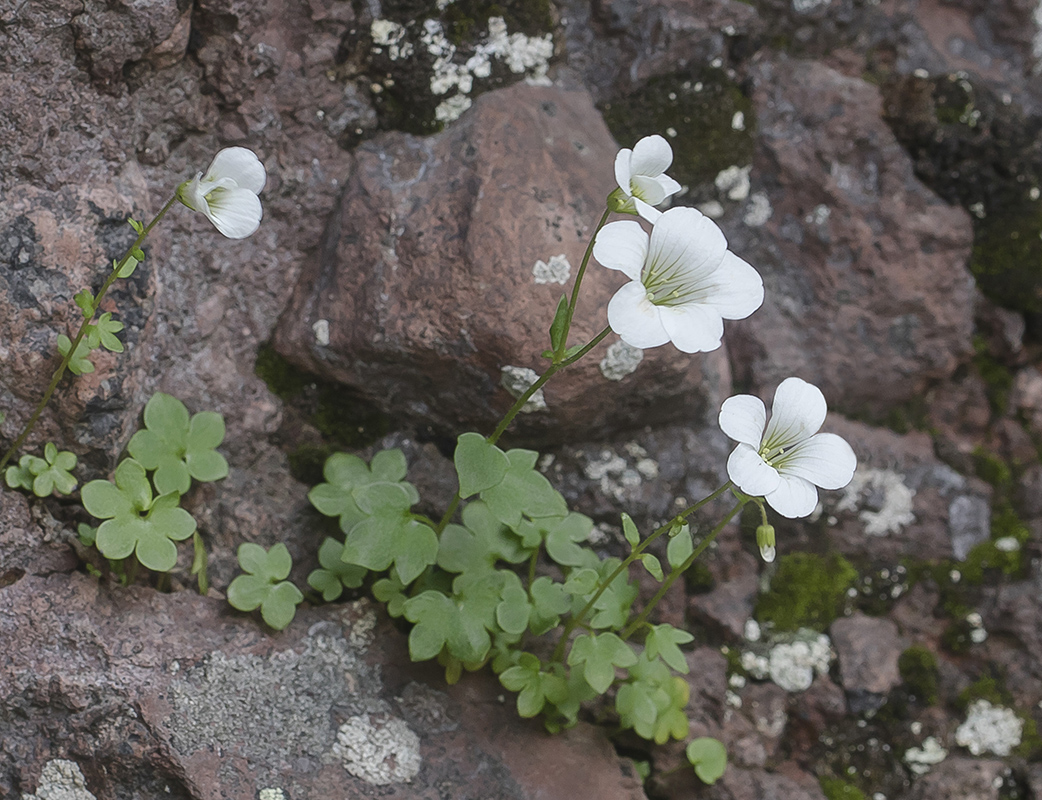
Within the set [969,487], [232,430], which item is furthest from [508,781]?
[969,487]

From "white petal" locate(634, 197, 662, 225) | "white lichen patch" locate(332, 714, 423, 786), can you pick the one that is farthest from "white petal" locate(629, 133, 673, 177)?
"white lichen patch" locate(332, 714, 423, 786)

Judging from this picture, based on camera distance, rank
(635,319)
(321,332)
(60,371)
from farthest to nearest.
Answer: (321,332)
(60,371)
(635,319)

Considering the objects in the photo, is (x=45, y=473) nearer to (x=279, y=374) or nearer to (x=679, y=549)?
(x=279, y=374)

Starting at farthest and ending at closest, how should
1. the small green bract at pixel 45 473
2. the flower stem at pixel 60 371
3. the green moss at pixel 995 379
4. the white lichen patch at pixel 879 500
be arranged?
the green moss at pixel 995 379 → the white lichen patch at pixel 879 500 → the small green bract at pixel 45 473 → the flower stem at pixel 60 371

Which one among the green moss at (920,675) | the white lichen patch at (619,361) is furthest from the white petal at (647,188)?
the green moss at (920,675)

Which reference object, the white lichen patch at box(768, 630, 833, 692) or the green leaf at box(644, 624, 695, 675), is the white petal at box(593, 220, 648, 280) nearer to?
the green leaf at box(644, 624, 695, 675)

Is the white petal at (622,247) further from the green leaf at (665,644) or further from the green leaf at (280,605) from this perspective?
the green leaf at (280,605)

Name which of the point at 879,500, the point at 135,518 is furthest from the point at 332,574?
the point at 879,500
